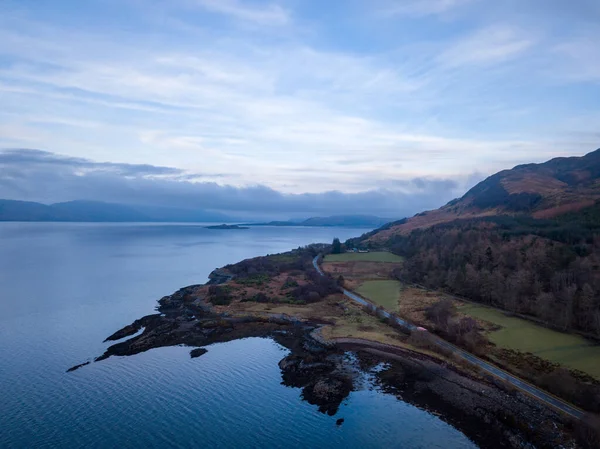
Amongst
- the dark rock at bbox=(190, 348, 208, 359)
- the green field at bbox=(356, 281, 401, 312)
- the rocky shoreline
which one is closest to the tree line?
the green field at bbox=(356, 281, 401, 312)

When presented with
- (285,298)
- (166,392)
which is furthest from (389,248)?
(166,392)

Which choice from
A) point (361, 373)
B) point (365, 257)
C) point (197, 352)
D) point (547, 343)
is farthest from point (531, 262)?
point (365, 257)

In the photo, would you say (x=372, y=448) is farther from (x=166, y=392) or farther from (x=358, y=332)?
(x=358, y=332)

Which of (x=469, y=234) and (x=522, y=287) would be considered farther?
(x=469, y=234)

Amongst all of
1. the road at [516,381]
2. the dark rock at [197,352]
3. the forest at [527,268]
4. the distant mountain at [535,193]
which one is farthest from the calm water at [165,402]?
the distant mountain at [535,193]

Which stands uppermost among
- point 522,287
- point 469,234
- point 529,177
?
point 529,177

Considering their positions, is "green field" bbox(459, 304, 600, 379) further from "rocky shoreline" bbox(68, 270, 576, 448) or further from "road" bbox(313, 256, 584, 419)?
"rocky shoreline" bbox(68, 270, 576, 448)
